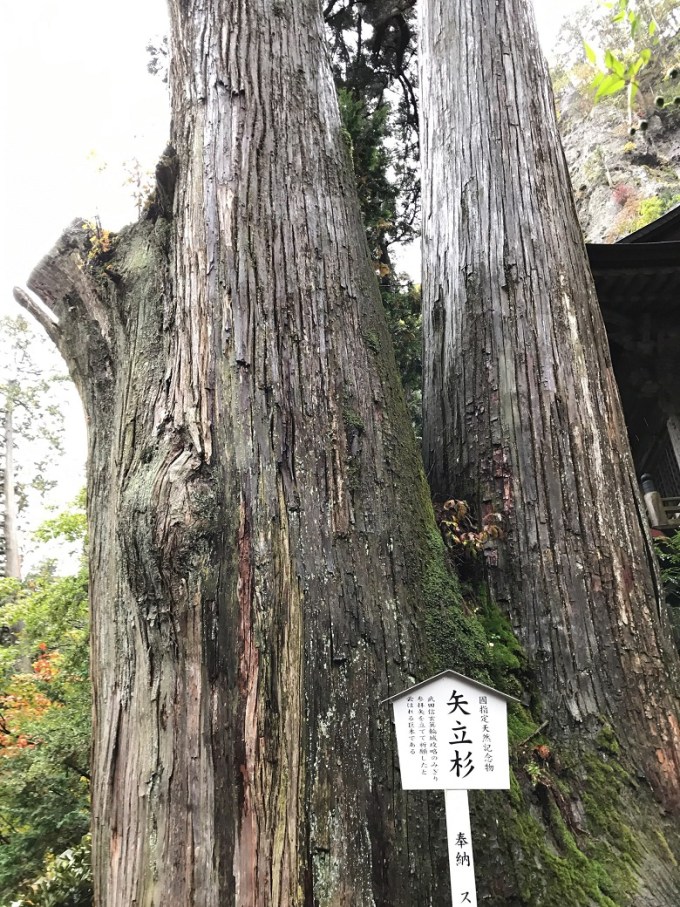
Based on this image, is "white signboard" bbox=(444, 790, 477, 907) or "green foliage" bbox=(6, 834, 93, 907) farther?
"green foliage" bbox=(6, 834, 93, 907)

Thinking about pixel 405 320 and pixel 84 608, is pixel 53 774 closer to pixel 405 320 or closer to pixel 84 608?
pixel 84 608

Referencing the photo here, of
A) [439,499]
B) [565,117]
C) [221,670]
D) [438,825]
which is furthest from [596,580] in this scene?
[565,117]

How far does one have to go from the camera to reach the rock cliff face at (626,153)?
58.3 feet

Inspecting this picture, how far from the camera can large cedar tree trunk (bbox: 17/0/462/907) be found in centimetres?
138

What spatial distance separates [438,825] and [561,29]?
106 feet

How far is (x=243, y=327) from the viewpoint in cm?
188

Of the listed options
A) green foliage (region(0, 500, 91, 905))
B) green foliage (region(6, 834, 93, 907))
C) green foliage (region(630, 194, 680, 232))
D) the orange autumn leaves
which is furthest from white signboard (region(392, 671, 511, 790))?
green foliage (region(630, 194, 680, 232))

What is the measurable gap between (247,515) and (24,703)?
7.11m

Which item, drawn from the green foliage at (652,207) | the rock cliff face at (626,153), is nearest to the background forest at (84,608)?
the green foliage at (652,207)

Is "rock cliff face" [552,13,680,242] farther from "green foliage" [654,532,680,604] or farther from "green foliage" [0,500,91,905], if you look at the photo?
"green foliage" [0,500,91,905]

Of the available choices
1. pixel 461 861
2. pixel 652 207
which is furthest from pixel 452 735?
pixel 652 207

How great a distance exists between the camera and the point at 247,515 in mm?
1608

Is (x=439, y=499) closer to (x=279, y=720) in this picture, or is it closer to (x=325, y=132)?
(x=279, y=720)

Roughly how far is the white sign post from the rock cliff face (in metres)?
18.1
